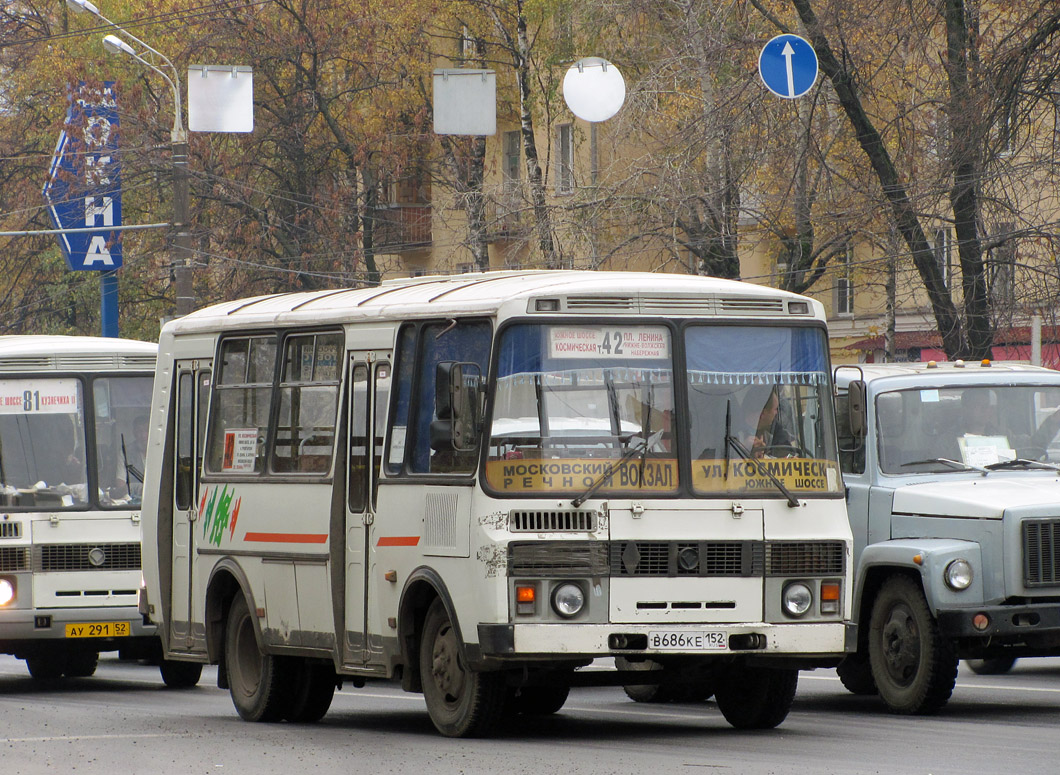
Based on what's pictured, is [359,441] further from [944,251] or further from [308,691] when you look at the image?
[944,251]

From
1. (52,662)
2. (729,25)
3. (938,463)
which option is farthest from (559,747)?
(729,25)

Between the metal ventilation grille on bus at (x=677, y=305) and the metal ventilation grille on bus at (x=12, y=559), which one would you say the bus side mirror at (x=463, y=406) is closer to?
the metal ventilation grille on bus at (x=677, y=305)

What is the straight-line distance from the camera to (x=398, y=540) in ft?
37.4

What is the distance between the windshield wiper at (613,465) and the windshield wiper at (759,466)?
403 mm

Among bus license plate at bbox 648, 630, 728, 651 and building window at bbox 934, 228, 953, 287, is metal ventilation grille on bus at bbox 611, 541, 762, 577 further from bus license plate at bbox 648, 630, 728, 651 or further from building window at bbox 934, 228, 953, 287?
building window at bbox 934, 228, 953, 287

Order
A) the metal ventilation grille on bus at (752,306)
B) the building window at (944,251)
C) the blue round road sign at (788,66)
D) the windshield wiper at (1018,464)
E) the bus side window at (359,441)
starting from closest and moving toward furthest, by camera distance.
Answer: the metal ventilation grille on bus at (752,306) → the bus side window at (359,441) → the windshield wiper at (1018,464) → the blue round road sign at (788,66) → the building window at (944,251)

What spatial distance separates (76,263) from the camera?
38719 millimetres

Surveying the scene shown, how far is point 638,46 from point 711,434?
22.6 metres

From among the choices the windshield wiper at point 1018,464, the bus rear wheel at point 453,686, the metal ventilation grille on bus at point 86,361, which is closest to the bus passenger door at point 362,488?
the bus rear wheel at point 453,686

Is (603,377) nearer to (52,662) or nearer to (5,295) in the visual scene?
(52,662)

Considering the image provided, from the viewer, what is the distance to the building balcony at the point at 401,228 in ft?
148

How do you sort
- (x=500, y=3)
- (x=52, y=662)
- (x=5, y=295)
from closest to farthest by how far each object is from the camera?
(x=52, y=662), (x=500, y=3), (x=5, y=295)

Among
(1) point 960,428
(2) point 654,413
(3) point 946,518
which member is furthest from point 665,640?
(1) point 960,428

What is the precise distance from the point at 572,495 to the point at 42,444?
7.59m
